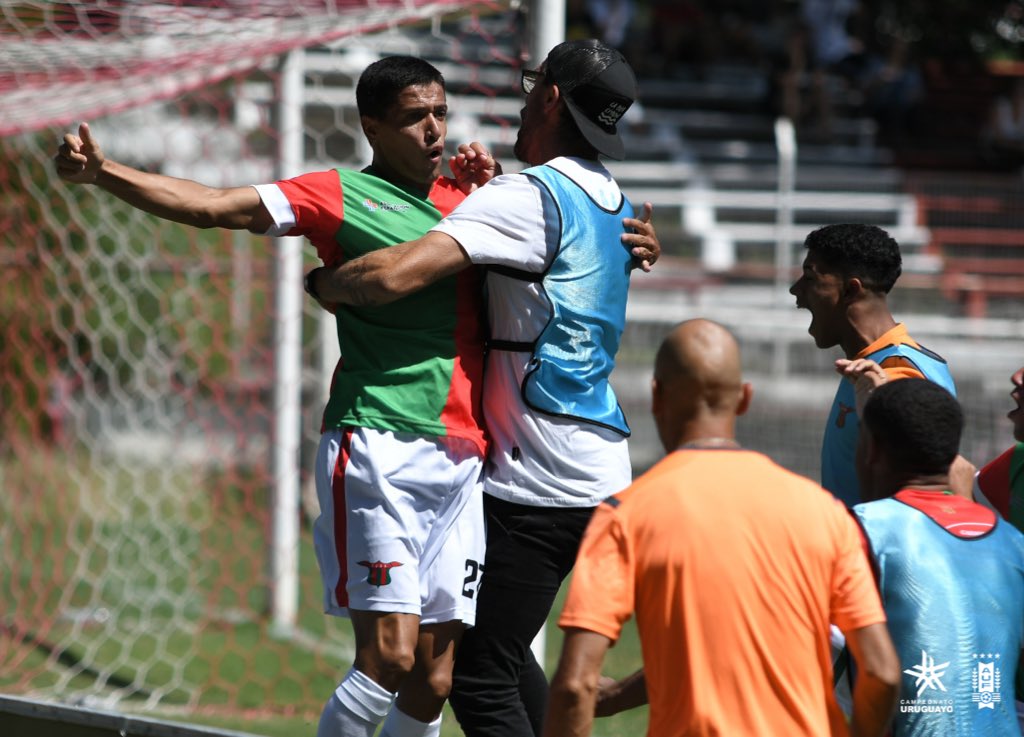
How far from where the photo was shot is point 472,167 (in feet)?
12.7

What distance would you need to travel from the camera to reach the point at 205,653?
7289 mm

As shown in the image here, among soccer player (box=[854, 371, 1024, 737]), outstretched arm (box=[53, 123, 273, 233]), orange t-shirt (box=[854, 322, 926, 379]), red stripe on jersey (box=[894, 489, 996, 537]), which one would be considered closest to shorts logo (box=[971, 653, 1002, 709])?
soccer player (box=[854, 371, 1024, 737])

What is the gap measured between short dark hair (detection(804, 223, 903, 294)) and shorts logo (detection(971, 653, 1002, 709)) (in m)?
1.17

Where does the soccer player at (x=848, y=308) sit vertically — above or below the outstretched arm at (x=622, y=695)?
above

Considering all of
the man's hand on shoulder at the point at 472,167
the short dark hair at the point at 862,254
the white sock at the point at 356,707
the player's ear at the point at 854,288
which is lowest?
the white sock at the point at 356,707

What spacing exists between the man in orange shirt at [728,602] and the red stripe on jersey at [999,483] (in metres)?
1.23

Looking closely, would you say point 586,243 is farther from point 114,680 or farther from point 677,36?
point 677,36

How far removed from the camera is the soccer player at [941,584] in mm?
2748

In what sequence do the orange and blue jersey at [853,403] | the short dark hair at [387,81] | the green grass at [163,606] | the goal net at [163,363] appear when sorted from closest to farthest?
the orange and blue jersey at [853,403]
the short dark hair at [387,81]
the goal net at [163,363]
the green grass at [163,606]

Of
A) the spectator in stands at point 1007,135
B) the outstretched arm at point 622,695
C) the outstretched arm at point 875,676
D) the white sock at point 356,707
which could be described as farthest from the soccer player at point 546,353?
the spectator in stands at point 1007,135

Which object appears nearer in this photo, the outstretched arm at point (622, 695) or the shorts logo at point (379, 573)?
the outstretched arm at point (622, 695)

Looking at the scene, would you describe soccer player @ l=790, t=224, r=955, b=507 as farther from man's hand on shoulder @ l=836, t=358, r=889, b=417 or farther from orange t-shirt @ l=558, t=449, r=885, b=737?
orange t-shirt @ l=558, t=449, r=885, b=737

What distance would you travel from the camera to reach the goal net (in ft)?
20.2

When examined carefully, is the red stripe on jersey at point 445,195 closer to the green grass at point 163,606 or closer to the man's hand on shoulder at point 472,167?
the man's hand on shoulder at point 472,167
